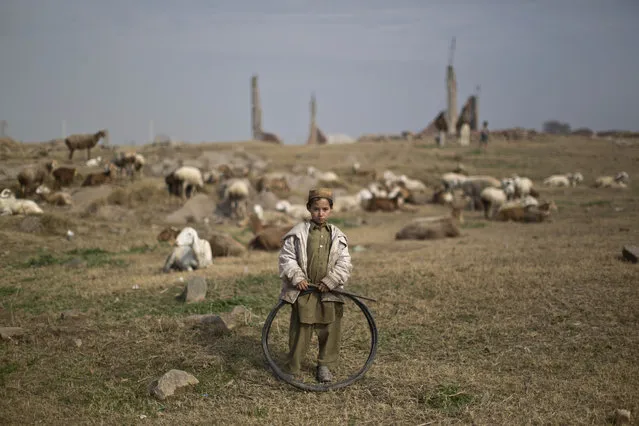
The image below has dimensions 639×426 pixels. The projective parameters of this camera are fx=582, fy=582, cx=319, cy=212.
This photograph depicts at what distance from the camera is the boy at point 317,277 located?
16.5 ft

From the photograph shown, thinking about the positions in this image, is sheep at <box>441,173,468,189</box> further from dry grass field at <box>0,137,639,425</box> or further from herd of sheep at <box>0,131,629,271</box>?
dry grass field at <box>0,137,639,425</box>

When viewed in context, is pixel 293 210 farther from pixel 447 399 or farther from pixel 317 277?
pixel 447 399

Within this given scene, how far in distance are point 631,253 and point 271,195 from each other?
14492 millimetres

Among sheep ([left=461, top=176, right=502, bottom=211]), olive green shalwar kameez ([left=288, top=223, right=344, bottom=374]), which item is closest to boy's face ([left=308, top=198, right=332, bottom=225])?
olive green shalwar kameez ([left=288, top=223, right=344, bottom=374])

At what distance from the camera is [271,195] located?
21.9 m

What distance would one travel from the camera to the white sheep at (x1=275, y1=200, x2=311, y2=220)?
Answer: 65.9ft

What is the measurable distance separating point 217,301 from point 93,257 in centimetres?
490

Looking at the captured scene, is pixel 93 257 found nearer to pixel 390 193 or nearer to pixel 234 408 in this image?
pixel 234 408

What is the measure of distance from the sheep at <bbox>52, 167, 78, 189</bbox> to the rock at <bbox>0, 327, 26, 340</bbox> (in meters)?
14.0

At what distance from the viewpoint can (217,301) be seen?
7961 mm

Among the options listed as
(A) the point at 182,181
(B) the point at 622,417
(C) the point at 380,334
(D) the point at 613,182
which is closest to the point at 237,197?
(A) the point at 182,181

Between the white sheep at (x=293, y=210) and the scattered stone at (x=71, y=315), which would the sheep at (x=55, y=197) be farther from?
→ the scattered stone at (x=71, y=315)

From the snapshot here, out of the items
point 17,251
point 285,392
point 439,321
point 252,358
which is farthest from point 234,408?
point 17,251

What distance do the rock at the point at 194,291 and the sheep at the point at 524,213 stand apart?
11.3 metres
